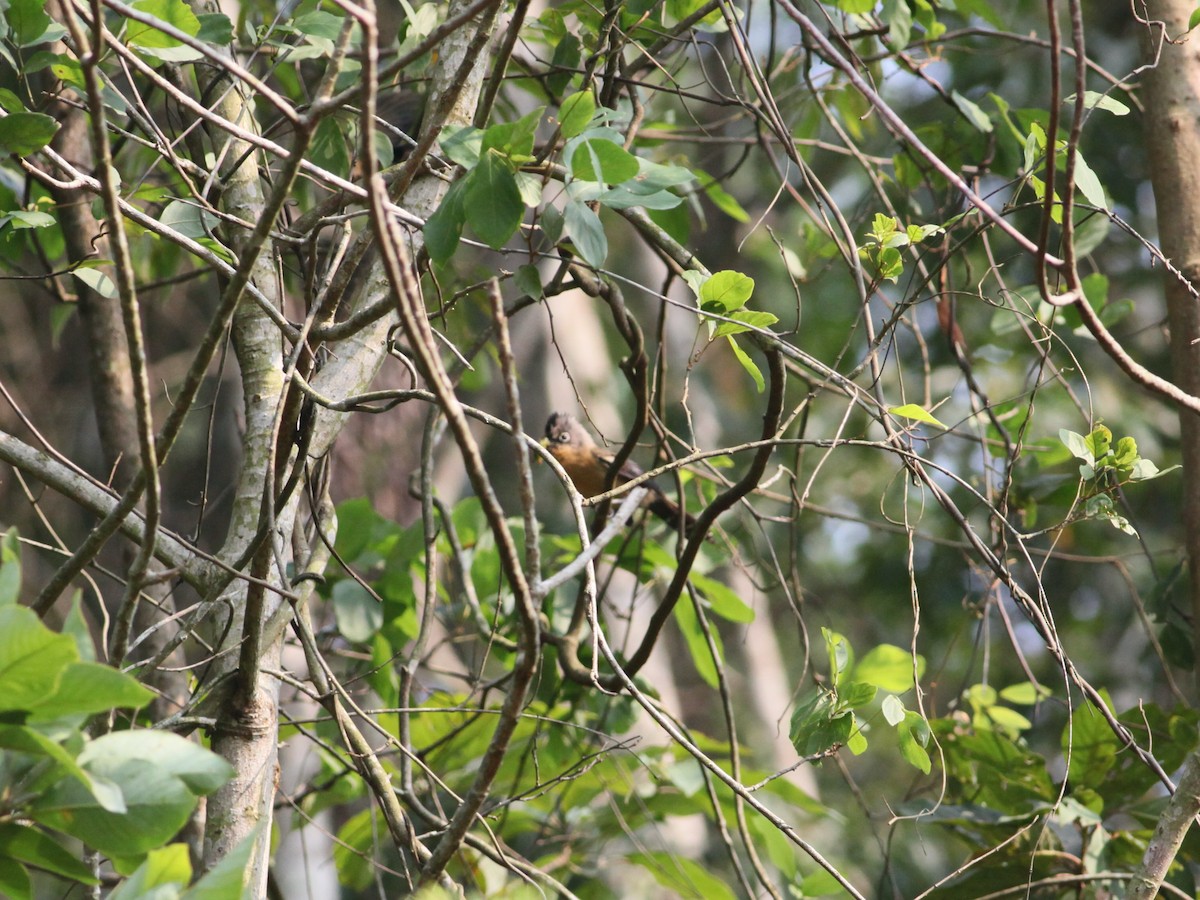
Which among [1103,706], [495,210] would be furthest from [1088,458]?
[495,210]

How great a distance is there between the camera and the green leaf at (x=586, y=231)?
1315 millimetres

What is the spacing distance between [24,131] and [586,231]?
0.87m

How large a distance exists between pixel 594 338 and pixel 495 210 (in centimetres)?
583

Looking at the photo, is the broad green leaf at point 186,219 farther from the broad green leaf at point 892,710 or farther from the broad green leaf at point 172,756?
the broad green leaf at point 892,710

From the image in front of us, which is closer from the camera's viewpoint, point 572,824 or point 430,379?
point 430,379

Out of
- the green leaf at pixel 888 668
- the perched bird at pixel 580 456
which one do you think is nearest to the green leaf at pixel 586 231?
the green leaf at pixel 888 668

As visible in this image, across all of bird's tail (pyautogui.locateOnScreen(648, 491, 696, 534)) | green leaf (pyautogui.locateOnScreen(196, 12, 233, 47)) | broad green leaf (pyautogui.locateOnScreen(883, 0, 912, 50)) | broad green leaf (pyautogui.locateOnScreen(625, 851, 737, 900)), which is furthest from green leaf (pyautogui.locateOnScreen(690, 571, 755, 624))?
green leaf (pyautogui.locateOnScreen(196, 12, 233, 47))

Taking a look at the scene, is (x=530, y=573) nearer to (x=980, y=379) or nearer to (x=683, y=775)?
(x=683, y=775)

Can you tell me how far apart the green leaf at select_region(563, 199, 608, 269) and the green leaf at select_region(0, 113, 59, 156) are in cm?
80

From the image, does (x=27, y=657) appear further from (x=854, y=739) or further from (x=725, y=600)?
(x=725, y=600)

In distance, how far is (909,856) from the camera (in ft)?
21.9

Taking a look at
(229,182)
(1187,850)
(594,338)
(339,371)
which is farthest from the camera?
(594,338)

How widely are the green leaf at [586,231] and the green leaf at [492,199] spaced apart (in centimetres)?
6

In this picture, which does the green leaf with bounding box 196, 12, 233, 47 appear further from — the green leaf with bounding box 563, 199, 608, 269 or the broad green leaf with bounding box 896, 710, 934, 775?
the broad green leaf with bounding box 896, 710, 934, 775
